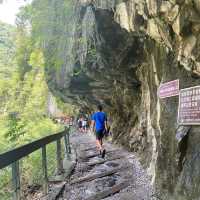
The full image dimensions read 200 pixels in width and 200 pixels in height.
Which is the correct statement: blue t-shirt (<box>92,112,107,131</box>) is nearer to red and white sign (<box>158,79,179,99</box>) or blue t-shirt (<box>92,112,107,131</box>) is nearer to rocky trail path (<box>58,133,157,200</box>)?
rocky trail path (<box>58,133,157,200</box>)

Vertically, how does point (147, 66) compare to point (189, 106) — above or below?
above

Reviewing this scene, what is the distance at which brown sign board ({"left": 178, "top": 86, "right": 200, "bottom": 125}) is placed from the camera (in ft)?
19.4

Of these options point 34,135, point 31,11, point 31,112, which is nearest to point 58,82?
point 31,11

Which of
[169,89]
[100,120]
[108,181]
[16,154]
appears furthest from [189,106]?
[100,120]

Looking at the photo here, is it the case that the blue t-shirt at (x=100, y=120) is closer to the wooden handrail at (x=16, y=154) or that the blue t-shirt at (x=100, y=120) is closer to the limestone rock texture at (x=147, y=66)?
the limestone rock texture at (x=147, y=66)

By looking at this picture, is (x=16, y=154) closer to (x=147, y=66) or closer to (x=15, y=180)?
(x=15, y=180)

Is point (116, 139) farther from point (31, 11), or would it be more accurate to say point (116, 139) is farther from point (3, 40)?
point (3, 40)

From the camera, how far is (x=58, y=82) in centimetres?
2203

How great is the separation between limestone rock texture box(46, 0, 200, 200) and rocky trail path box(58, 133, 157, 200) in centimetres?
35

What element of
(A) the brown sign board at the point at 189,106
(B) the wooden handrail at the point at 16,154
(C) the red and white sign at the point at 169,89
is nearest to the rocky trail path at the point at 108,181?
(B) the wooden handrail at the point at 16,154

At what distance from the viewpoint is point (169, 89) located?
23.6 feet

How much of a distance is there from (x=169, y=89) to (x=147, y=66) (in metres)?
4.48

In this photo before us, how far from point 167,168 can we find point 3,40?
77071 mm

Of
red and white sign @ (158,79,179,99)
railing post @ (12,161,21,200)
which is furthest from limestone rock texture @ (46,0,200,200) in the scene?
railing post @ (12,161,21,200)
